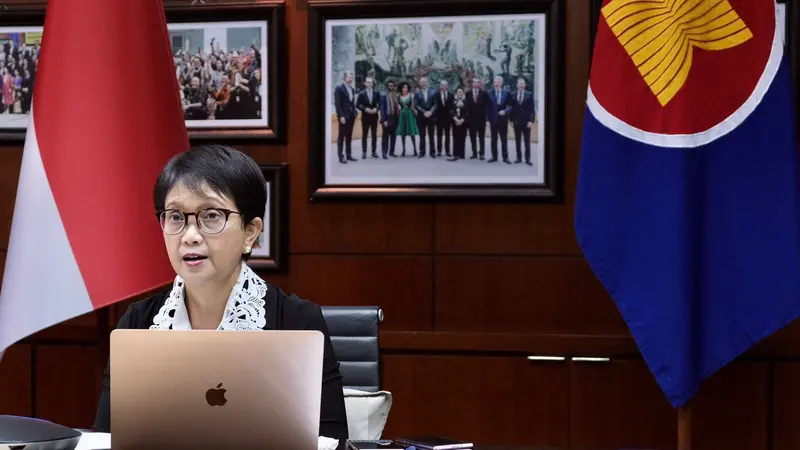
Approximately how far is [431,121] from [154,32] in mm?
1180

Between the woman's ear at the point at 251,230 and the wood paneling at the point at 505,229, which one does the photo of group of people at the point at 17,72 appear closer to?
the wood paneling at the point at 505,229

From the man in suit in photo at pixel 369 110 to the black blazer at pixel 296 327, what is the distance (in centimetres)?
177

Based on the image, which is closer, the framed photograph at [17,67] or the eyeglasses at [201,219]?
the eyeglasses at [201,219]

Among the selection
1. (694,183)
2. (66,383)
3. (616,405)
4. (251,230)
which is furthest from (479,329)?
(251,230)

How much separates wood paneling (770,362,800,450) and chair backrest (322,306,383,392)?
71.6 inches

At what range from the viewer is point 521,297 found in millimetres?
3811

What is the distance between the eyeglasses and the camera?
192 cm

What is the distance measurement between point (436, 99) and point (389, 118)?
8.3 inches

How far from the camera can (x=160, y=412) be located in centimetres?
145

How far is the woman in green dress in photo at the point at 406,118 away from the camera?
3.84 meters

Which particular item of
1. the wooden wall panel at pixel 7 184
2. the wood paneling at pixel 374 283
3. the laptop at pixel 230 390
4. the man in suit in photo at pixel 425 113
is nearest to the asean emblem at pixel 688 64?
the man in suit in photo at pixel 425 113

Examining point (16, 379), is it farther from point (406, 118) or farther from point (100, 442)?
point (100, 442)

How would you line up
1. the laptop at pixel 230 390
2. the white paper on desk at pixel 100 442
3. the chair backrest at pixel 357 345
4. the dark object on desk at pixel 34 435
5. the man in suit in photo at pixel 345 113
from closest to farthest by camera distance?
the laptop at pixel 230 390, the dark object on desk at pixel 34 435, the white paper on desk at pixel 100 442, the chair backrest at pixel 357 345, the man in suit in photo at pixel 345 113

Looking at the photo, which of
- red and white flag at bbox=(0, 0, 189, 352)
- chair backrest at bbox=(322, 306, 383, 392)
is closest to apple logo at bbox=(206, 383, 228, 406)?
chair backrest at bbox=(322, 306, 383, 392)
